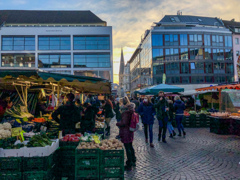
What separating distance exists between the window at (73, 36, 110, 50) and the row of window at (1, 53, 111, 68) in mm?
1507

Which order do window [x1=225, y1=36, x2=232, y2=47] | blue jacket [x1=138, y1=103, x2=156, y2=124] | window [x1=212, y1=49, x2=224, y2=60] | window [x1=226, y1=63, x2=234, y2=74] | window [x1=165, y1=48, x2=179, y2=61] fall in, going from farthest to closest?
window [x1=225, y1=36, x2=232, y2=47] < window [x1=226, y1=63, x2=234, y2=74] < window [x1=212, y1=49, x2=224, y2=60] < window [x1=165, y1=48, x2=179, y2=61] < blue jacket [x1=138, y1=103, x2=156, y2=124]

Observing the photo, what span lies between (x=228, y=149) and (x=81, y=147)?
5.54 m

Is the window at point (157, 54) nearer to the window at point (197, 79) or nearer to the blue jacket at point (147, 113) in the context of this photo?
the window at point (197, 79)

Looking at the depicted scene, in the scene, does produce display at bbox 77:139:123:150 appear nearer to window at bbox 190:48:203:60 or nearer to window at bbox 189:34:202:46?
window at bbox 190:48:203:60

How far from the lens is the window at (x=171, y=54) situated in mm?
40781

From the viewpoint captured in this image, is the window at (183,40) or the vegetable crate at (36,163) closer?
the vegetable crate at (36,163)

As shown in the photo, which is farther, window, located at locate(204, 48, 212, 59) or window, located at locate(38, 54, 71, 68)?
window, located at locate(204, 48, 212, 59)

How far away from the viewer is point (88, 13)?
43094mm

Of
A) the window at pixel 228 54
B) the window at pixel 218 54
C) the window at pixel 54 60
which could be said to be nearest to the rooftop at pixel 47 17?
the window at pixel 54 60

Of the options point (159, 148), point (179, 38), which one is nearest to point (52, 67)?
point (179, 38)

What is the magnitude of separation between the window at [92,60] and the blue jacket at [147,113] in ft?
93.5

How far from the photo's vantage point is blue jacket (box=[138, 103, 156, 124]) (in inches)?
277

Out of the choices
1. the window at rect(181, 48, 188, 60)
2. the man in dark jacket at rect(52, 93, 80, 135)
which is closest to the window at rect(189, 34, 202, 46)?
the window at rect(181, 48, 188, 60)

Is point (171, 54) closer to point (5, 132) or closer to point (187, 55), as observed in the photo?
point (187, 55)
